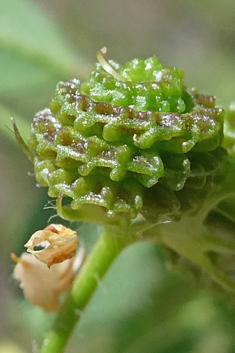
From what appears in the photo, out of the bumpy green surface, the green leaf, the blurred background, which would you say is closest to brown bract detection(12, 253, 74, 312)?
the blurred background

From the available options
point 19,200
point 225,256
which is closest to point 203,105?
point 225,256

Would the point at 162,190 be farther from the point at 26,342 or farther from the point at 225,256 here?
the point at 26,342

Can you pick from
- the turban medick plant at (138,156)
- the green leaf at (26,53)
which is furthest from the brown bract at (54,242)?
the green leaf at (26,53)

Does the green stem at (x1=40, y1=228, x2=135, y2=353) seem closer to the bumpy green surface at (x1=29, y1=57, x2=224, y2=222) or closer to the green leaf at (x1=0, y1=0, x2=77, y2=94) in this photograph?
the bumpy green surface at (x1=29, y1=57, x2=224, y2=222)

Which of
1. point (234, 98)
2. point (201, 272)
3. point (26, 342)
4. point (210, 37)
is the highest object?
point (210, 37)

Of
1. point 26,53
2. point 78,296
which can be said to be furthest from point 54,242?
point 26,53

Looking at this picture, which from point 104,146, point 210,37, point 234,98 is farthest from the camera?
point 210,37

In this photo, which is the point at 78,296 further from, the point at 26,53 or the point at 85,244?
the point at 26,53
